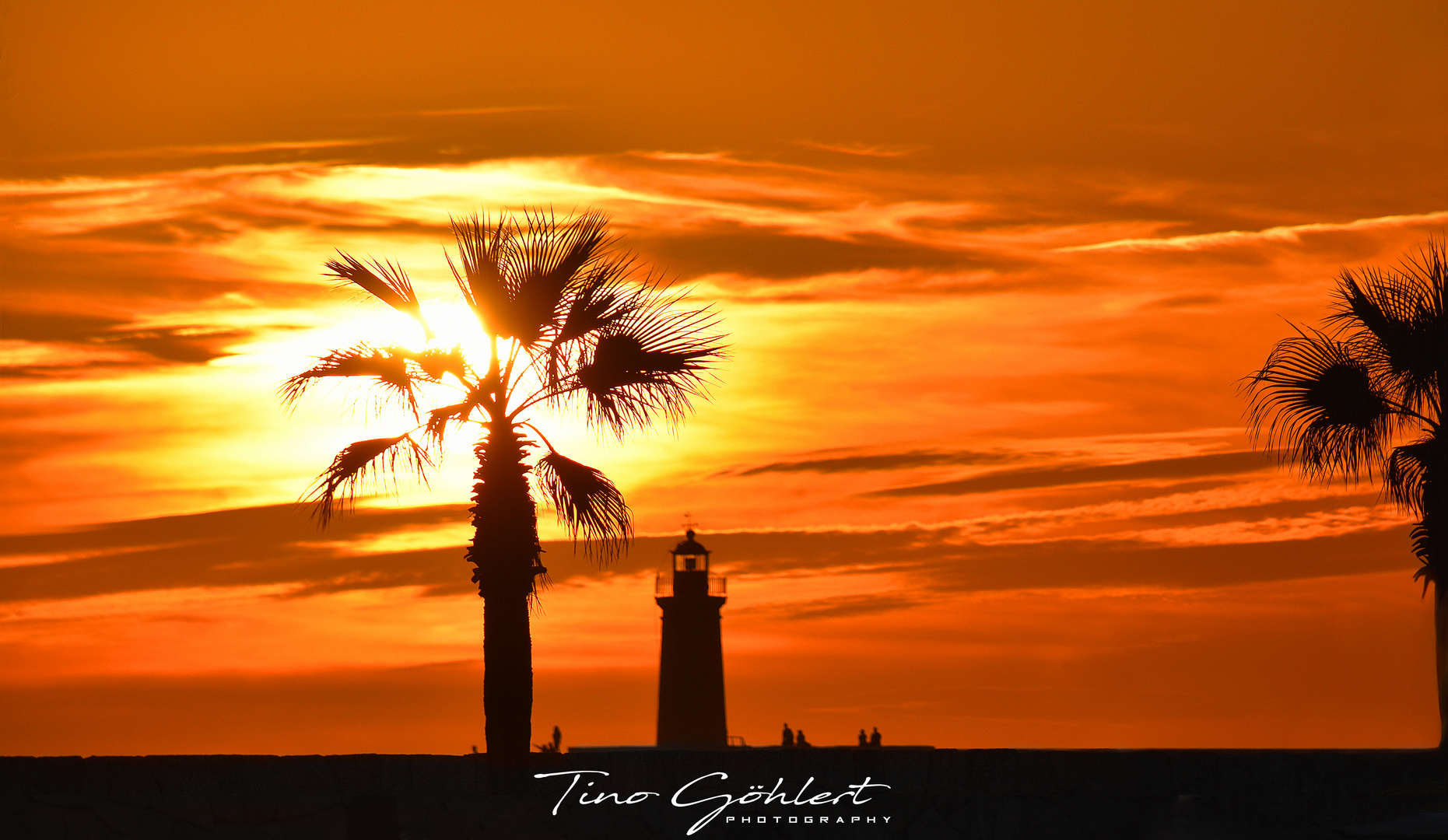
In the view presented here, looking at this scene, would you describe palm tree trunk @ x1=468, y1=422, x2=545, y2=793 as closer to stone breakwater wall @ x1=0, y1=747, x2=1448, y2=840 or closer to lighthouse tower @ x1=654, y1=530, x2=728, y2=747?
stone breakwater wall @ x1=0, y1=747, x2=1448, y2=840

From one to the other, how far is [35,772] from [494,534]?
598 cm

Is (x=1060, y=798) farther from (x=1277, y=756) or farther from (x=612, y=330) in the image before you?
(x=612, y=330)

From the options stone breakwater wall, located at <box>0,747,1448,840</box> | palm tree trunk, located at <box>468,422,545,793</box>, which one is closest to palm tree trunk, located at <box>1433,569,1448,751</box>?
stone breakwater wall, located at <box>0,747,1448,840</box>

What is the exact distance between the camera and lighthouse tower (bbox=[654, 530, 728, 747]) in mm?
39000

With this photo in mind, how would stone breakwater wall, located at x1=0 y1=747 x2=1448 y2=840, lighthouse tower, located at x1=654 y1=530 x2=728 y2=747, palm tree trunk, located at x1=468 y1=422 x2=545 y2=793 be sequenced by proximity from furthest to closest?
lighthouse tower, located at x1=654 y1=530 x2=728 y2=747 → palm tree trunk, located at x1=468 y1=422 x2=545 y2=793 → stone breakwater wall, located at x1=0 y1=747 x2=1448 y2=840

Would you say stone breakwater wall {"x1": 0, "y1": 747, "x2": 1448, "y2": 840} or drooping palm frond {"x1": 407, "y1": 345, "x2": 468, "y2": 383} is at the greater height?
drooping palm frond {"x1": 407, "y1": 345, "x2": 468, "y2": 383}

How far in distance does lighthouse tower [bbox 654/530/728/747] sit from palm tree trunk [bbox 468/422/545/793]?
18144 millimetres

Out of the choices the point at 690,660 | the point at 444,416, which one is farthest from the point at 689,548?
the point at 444,416

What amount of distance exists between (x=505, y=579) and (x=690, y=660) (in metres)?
18.7

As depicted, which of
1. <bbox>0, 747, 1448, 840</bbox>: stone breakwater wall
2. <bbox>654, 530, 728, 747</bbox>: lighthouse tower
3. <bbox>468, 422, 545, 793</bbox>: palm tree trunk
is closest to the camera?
<bbox>0, 747, 1448, 840</bbox>: stone breakwater wall

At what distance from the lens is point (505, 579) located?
21188 millimetres

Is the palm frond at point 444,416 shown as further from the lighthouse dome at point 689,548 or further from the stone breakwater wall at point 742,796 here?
the lighthouse dome at point 689,548

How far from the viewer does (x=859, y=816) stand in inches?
703

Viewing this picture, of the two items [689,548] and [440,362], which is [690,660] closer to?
[689,548]
